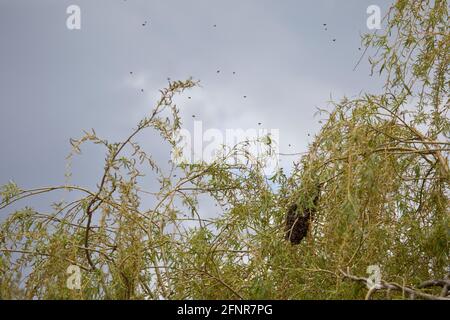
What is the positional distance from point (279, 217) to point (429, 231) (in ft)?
3.11

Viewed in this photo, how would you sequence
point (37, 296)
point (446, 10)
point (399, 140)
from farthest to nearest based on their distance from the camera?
point (446, 10), point (399, 140), point (37, 296)

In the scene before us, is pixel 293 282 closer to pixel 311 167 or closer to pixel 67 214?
pixel 311 167

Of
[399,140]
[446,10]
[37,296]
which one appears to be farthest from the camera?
[446,10]

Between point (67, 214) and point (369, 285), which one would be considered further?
point (67, 214)

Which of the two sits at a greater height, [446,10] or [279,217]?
[446,10]
